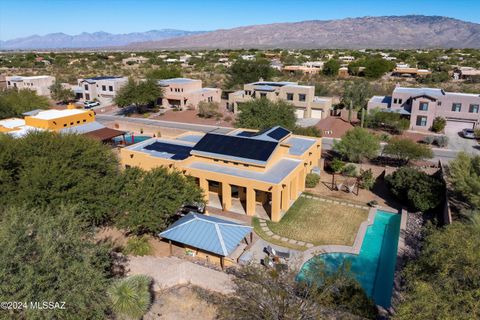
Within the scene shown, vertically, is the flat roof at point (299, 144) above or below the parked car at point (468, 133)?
above

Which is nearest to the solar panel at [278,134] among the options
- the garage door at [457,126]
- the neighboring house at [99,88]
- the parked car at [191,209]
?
the parked car at [191,209]

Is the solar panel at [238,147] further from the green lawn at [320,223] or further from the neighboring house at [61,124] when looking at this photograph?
the neighboring house at [61,124]

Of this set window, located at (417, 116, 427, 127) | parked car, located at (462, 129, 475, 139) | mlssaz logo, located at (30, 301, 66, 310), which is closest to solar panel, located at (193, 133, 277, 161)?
mlssaz logo, located at (30, 301, 66, 310)

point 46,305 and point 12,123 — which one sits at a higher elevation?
point 12,123

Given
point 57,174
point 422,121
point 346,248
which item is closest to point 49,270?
point 57,174

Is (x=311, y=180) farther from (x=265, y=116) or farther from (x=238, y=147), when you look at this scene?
(x=265, y=116)

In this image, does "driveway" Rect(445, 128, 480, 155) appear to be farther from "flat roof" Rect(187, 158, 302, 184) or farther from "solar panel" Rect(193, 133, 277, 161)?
"solar panel" Rect(193, 133, 277, 161)
